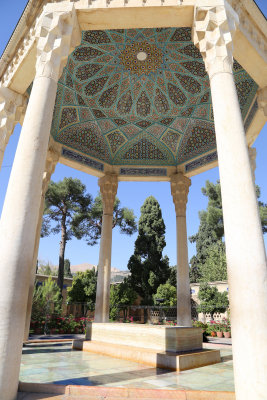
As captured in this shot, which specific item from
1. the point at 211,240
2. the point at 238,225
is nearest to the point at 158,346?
the point at 238,225

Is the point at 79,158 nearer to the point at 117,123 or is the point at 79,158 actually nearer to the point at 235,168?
the point at 117,123

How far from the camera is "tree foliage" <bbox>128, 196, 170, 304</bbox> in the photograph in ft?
71.6

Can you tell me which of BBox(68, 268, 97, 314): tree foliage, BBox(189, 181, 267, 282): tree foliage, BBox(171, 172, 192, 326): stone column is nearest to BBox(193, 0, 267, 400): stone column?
BBox(171, 172, 192, 326): stone column

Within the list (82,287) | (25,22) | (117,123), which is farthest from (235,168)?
(82,287)

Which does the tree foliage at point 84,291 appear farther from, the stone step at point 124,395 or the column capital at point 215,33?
the column capital at point 215,33

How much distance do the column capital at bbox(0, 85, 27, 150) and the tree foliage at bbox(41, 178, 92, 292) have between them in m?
15.5

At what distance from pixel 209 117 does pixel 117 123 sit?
11.3 ft

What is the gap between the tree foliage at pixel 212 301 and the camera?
57.0 ft

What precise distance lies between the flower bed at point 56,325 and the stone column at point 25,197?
32.2 ft

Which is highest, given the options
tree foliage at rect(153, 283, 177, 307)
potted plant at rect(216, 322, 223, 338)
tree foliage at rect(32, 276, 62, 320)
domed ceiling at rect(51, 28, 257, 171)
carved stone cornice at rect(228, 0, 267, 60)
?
domed ceiling at rect(51, 28, 257, 171)

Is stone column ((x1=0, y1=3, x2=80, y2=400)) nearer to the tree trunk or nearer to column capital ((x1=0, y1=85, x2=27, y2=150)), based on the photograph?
column capital ((x1=0, y1=85, x2=27, y2=150))

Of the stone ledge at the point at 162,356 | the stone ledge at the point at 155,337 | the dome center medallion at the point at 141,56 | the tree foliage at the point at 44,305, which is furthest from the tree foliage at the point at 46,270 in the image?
the dome center medallion at the point at 141,56

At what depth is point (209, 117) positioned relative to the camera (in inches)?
396

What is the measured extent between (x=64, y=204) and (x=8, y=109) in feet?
54.2
